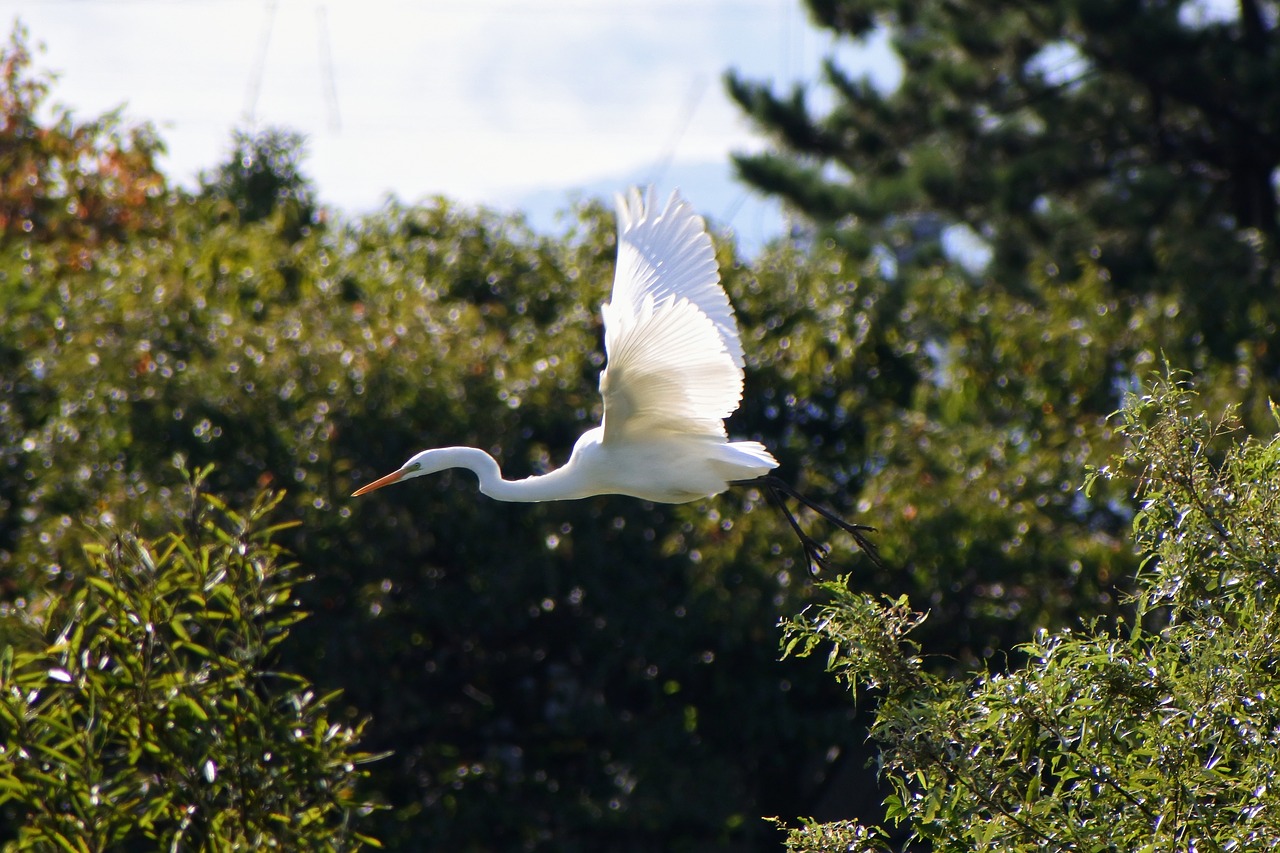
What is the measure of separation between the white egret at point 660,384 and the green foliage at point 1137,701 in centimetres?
114

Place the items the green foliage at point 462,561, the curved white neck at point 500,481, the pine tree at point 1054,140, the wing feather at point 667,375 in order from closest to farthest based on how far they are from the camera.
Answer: the wing feather at point 667,375 → the curved white neck at point 500,481 → the green foliage at point 462,561 → the pine tree at point 1054,140

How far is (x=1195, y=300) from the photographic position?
9.89 metres

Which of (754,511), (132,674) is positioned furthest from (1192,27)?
(132,674)

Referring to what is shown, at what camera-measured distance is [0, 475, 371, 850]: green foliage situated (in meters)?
4.51

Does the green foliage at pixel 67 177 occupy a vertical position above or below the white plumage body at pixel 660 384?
above

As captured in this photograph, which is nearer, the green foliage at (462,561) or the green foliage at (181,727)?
the green foliage at (181,727)

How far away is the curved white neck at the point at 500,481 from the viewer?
16.0 ft

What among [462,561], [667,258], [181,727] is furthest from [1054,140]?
[181,727]

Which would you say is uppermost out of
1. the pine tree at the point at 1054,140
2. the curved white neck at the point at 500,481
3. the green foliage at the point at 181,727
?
the pine tree at the point at 1054,140

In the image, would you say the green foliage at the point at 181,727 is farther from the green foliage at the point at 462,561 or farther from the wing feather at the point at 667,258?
the green foliage at the point at 462,561

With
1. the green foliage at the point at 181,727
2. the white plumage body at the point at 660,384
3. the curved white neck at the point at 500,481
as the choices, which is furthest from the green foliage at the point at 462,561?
the white plumage body at the point at 660,384

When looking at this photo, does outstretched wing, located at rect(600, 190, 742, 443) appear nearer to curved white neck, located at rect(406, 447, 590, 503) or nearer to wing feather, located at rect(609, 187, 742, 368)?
wing feather, located at rect(609, 187, 742, 368)

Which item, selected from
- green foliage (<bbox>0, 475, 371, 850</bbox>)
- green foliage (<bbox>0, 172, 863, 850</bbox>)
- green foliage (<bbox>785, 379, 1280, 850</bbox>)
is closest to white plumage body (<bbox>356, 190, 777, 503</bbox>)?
green foliage (<bbox>0, 475, 371, 850</bbox>)

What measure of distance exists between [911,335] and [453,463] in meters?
5.58
